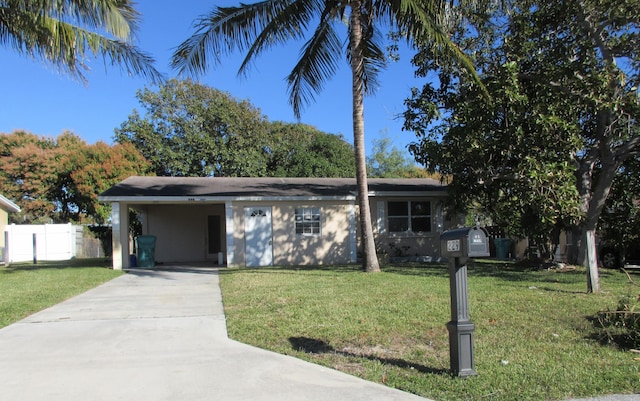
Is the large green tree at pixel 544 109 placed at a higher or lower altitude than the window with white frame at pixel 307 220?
higher

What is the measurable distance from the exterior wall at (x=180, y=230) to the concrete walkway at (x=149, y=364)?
11.5 meters

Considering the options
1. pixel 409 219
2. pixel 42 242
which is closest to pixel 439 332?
pixel 409 219

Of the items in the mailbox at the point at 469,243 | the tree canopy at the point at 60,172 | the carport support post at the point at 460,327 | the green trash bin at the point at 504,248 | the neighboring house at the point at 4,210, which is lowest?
the green trash bin at the point at 504,248

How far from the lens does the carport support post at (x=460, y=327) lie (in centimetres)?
453

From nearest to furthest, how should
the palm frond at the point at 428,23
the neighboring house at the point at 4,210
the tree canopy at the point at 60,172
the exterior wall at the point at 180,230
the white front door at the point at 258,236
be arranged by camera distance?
the palm frond at the point at 428,23 < the white front door at the point at 258,236 < the exterior wall at the point at 180,230 < the neighboring house at the point at 4,210 < the tree canopy at the point at 60,172

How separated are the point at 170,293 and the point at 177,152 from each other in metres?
20.3

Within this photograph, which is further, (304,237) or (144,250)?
(304,237)

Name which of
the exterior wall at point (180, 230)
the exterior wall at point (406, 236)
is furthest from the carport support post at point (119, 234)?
the exterior wall at point (406, 236)

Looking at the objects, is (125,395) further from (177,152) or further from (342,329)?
(177,152)

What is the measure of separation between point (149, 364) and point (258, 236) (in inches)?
460

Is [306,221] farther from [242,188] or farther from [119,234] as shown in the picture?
[119,234]

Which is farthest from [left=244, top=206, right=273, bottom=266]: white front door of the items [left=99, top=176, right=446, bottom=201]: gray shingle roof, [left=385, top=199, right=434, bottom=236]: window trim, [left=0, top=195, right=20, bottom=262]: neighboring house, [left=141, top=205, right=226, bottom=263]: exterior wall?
[left=0, top=195, right=20, bottom=262]: neighboring house

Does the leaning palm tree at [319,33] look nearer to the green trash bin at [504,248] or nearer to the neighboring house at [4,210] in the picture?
the green trash bin at [504,248]

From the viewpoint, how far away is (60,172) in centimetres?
2944
